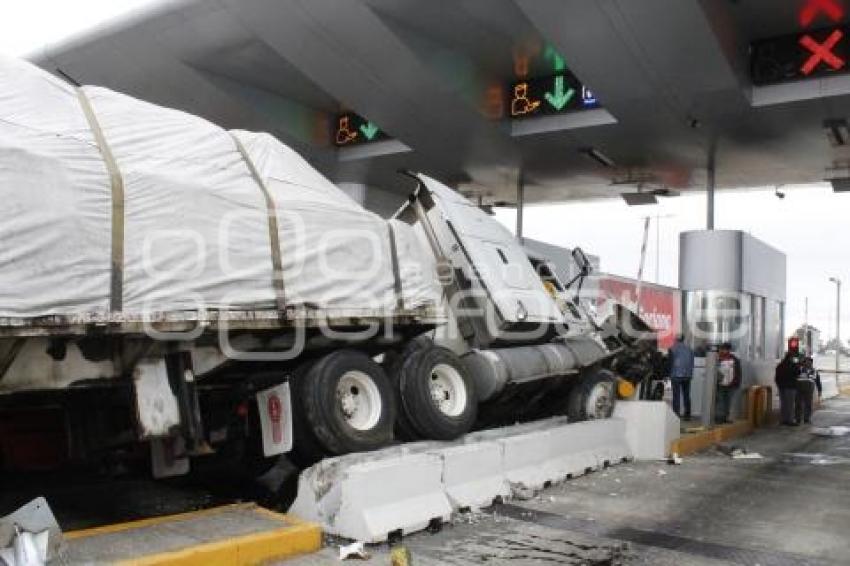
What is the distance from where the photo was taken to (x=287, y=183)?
6.67 m

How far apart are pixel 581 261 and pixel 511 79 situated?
3634mm

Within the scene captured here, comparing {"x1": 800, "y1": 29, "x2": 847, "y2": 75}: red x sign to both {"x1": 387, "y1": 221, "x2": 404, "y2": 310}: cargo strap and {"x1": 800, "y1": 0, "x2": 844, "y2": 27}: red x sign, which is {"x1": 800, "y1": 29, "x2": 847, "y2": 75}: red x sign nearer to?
{"x1": 800, "y1": 0, "x2": 844, "y2": 27}: red x sign

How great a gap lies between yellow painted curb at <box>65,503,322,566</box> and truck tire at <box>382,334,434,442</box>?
178cm

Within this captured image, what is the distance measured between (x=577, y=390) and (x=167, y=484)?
16.4 feet

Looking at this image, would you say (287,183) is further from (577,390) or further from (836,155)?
(836,155)

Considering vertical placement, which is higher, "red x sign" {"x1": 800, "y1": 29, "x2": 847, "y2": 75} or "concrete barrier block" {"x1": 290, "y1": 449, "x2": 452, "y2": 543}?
"red x sign" {"x1": 800, "y1": 29, "x2": 847, "y2": 75}

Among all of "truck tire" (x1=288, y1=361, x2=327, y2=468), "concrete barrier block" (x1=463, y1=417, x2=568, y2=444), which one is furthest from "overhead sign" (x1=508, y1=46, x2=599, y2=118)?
"truck tire" (x1=288, y1=361, x2=327, y2=468)

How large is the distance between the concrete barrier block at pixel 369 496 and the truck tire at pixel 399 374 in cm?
82

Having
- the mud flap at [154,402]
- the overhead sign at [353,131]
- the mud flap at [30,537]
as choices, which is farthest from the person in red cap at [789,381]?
the mud flap at [30,537]

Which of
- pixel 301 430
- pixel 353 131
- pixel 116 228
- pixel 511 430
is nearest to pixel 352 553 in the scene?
pixel 301 430

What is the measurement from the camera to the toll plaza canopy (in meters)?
11.0

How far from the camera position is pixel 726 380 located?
14086 millimetres

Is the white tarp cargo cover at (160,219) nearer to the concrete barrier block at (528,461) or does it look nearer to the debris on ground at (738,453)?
the concrete barrier block at (528,461)

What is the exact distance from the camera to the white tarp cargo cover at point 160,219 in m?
4.88
